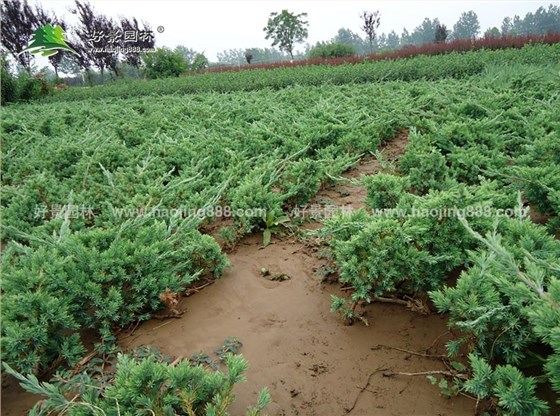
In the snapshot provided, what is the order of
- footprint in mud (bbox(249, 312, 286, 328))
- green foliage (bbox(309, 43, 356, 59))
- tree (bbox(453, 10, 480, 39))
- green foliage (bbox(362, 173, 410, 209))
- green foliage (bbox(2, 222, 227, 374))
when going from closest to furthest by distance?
1. green foliage (bbox(2, 222, 227, 374))
2. footprint in mud (bbox(249, 312, 286, 328))
3. green foliage (bbox(362, 173, 410, 209))
4. green foliage (bbox(309, 43, 356, 59))
5. tree (bbox(453, 10, 480, 39))

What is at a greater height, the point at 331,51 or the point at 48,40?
the point at 48,40

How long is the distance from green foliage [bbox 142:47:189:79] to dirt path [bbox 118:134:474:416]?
76.8 feet

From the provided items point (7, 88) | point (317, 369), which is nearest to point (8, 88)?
point (7, 88)

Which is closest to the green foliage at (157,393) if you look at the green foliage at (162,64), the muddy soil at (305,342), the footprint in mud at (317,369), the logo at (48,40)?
the muddy soil at (305,342)

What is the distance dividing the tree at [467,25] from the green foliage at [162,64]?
3480 inches

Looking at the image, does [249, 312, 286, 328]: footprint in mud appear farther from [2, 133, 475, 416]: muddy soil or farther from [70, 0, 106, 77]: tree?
[70, 0, 106, 77]: tree

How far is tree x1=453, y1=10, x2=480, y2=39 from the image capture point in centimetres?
9088

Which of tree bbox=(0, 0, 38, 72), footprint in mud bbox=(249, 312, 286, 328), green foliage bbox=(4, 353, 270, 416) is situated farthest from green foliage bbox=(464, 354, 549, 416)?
tree bbox=(0, 0, 38, 72)

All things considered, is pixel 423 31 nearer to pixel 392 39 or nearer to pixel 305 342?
pixel 392 39

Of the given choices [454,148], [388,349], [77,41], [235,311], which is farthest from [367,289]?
[77,41]

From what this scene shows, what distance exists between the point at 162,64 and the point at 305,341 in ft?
80.2

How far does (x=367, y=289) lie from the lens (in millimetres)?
1995

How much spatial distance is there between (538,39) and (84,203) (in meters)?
19.6

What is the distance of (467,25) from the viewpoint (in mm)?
93938
